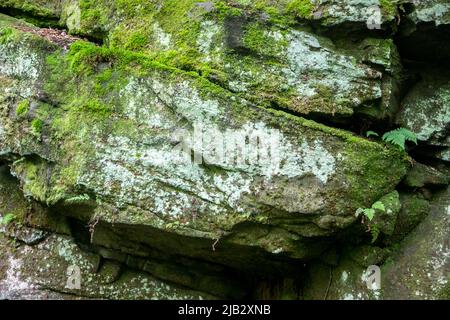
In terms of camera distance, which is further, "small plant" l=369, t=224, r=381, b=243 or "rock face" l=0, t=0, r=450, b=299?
"rock face" l=0, t=0, r=450, b=299

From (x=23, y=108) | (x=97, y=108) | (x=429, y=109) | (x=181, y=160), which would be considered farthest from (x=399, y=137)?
(x=23, y=108)

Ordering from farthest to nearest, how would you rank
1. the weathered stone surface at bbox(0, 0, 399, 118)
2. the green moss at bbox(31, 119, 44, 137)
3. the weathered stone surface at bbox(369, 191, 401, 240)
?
the weathered stone surface at bbox(0, 0, 399, 118)
the green moss at bbox(31, 119, 44, 137)
the weathered stone surface at bbox(369, 191, 401, 240)

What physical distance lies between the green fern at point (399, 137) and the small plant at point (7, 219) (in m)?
5.80

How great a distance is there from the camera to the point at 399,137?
604 cm

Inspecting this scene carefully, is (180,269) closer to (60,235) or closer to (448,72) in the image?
(60,235)

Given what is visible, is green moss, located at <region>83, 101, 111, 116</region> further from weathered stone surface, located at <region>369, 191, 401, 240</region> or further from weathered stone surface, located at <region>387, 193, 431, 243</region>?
weathered stone surface, located at <region>387, 193, 431, 243</region>

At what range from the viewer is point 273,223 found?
5688 mm

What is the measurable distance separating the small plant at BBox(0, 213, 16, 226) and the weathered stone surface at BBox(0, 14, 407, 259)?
2.24ft

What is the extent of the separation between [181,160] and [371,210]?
8.48 ft

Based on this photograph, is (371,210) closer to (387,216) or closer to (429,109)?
(387,216)

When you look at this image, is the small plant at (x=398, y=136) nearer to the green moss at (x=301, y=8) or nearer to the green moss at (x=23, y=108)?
the green moss at (x=301, y=8)

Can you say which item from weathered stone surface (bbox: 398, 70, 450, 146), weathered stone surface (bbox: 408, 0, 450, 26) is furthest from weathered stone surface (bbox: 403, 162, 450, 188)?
weathered stone surface (bbox: 408, 0, 450, 26)

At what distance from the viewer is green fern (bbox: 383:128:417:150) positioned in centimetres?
598

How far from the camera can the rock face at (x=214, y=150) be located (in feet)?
18.7
